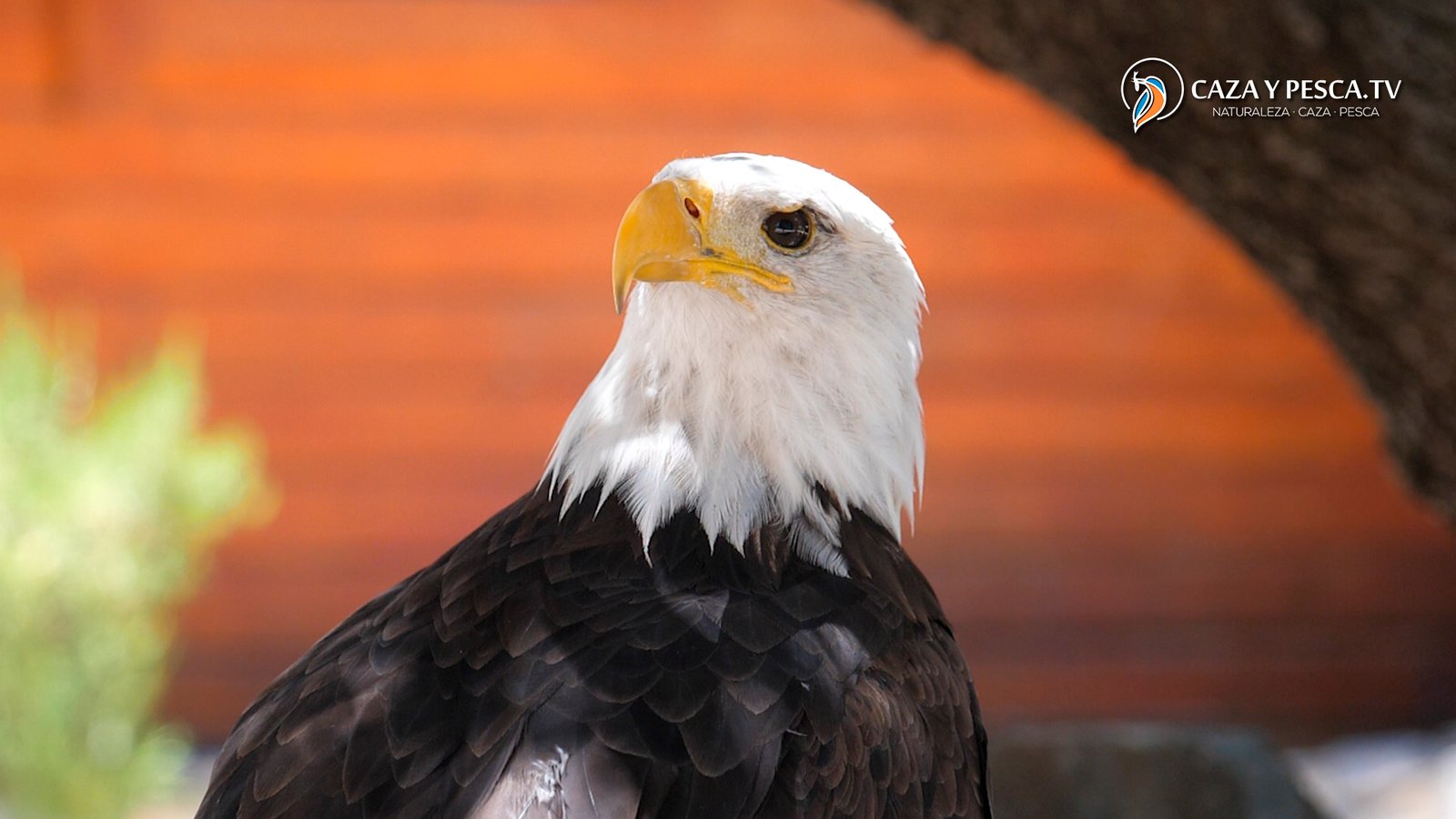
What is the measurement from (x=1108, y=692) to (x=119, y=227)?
4.91 m

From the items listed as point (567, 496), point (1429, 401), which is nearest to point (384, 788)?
point (567, 496)

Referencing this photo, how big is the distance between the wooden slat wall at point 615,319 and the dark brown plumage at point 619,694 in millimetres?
4512

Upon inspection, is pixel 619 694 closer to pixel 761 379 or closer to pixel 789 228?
pixel 761 379

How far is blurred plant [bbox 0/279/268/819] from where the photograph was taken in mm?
4793

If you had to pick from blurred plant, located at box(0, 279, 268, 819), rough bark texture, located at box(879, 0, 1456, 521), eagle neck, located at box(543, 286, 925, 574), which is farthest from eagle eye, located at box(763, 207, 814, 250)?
blurred plant, located at box(0, 279, 268, 819)

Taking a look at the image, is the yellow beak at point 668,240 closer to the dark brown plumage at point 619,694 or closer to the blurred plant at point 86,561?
the dark brown plumage at point 619,694

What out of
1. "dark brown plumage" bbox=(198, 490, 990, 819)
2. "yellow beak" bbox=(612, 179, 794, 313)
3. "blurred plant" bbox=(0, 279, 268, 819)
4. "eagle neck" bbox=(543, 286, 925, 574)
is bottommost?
"blurred plant" bbox=(0, 279, 268, 819)

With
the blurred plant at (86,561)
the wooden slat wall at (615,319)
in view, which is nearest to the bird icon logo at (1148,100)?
the blurred plant at (86,561)

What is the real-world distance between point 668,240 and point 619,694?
0.64m

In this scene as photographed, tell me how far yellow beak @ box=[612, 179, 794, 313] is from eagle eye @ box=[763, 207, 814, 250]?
7 cm
